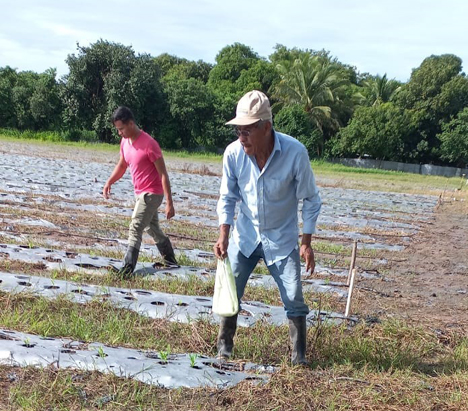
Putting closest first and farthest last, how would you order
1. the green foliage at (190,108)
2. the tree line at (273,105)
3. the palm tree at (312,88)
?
1. the tree line at (273,105)
2. the green foliage at (190,108)
3. the palm tree at (312,88)

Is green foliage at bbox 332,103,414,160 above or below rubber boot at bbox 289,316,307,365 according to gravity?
above

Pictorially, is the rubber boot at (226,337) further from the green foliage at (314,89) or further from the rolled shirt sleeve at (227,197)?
the green foliage at (314,89)

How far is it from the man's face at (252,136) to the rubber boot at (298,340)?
110 centimetres

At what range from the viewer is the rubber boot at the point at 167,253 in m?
5.59

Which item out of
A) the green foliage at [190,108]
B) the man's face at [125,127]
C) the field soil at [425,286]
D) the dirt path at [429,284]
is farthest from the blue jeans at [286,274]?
the green foliage at [190,108]

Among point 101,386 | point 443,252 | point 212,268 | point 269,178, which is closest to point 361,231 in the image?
point 443,252

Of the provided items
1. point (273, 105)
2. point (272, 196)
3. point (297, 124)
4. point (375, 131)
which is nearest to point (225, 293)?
point (272, 196)

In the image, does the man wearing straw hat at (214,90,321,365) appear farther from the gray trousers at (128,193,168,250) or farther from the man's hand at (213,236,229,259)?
the gray trousers at (128,193,168,250)

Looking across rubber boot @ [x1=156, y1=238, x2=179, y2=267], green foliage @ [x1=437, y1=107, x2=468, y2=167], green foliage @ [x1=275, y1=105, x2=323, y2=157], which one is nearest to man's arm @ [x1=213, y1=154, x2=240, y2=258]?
rubber boot @ [x1=156, y1=238, x2=179, y2=267]

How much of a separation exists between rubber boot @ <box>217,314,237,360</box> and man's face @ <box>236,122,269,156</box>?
3.61ft

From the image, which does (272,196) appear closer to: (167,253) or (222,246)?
(222,246)

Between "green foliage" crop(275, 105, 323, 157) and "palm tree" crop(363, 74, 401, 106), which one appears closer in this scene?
"green foliage" crop(275, 105, 323, 157)

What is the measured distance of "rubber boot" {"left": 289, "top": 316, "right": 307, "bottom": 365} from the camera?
3332mm

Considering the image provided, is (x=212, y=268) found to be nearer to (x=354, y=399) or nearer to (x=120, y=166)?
(x=120, y=166)
